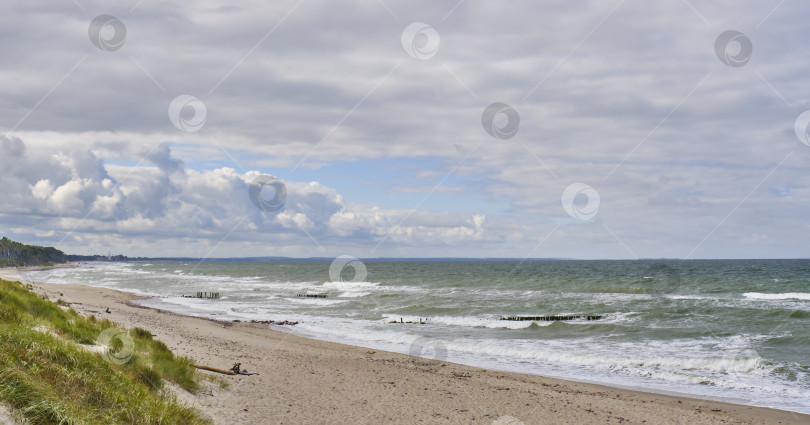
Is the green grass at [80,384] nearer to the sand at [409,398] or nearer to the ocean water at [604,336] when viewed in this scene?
the sand at [409,398]

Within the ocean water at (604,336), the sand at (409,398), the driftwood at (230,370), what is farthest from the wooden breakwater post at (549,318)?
the driftwood at (230,370)

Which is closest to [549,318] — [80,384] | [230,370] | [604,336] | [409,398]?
[604,336]

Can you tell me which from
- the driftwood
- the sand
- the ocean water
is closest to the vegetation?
the ocean water

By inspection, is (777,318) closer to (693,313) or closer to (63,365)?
(693,313)

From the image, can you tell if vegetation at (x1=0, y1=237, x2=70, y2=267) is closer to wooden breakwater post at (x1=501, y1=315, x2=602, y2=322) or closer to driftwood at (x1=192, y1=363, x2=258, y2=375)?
wooden breakwater post at (x1=501, y1=315, x2=602, y2=322)

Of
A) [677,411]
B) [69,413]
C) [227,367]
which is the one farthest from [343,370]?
[69,413]

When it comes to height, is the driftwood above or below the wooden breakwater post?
below

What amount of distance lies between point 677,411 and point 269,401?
9190 millimetres

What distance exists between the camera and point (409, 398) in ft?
41.9

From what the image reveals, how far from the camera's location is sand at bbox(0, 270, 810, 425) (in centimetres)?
1066

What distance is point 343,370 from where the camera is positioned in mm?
15906

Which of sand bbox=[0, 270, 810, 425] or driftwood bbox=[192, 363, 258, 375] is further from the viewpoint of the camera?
driftwood bbox=[192, 363, 258, 375]

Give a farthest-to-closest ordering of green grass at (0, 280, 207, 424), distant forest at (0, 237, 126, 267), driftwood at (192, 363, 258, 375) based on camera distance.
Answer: distant forest at (0, 237, 126, 267), driftwood at (192, 363, 258, 375), green grass at (0, 280, 207, 424)

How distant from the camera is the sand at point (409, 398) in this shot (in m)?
10.7
